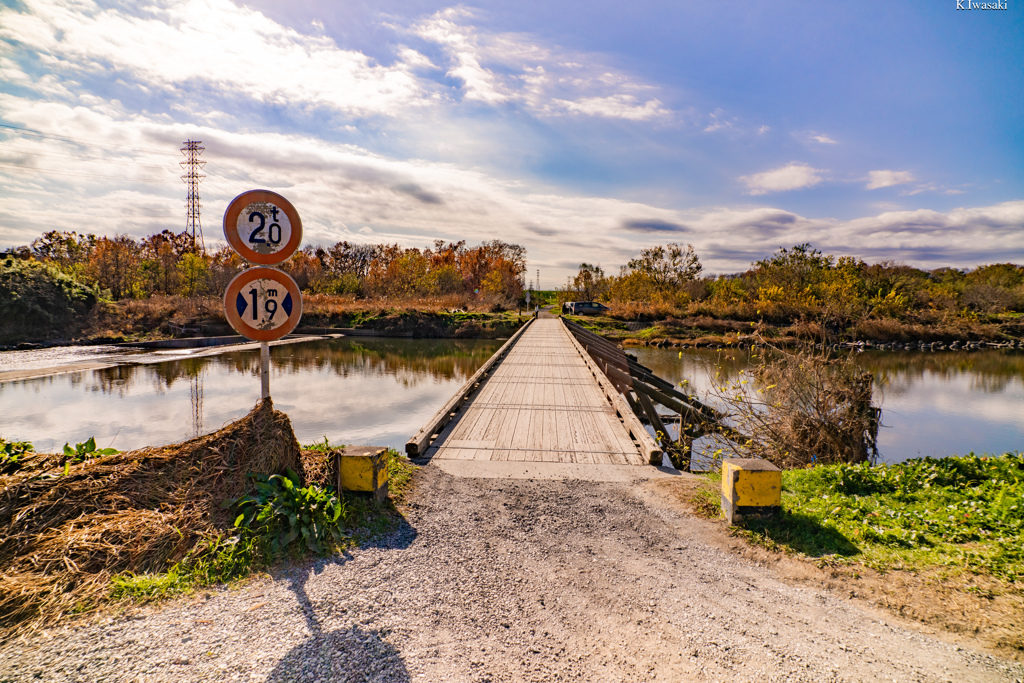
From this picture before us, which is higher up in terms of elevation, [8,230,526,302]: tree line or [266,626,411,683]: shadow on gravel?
[8,230,526,302]: tree line

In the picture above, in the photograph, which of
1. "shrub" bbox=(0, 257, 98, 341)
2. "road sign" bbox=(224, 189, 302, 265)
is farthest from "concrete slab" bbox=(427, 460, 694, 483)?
"shrub" bbox=(0, 257, 98, 341)

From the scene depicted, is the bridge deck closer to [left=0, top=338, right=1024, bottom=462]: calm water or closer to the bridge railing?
the bridge railing

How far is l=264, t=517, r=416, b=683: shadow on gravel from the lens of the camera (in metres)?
2.50

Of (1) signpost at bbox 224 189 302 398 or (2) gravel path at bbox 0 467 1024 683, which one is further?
(1) signpost at bbox 224 189 302 398

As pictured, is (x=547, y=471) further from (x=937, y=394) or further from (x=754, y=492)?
(x=937, y=394)

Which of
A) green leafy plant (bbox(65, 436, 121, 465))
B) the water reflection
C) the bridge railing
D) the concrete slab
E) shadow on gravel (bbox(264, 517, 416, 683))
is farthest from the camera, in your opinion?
the water reflection

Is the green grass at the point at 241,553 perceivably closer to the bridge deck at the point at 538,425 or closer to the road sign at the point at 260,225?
the bridge deck at the point at 538,425

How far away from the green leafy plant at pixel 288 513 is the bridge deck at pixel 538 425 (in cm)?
219

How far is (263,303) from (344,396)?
42.5ft

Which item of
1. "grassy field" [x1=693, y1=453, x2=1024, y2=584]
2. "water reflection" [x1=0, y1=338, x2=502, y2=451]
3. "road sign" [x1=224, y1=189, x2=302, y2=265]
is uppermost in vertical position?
"road sign" [x1=224, y1=189, x2=302, y2=265]

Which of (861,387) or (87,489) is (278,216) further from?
(861,387)

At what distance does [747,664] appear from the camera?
103 inches

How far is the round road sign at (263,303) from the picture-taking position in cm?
400

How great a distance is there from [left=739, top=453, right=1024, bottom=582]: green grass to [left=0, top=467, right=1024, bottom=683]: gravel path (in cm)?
73
